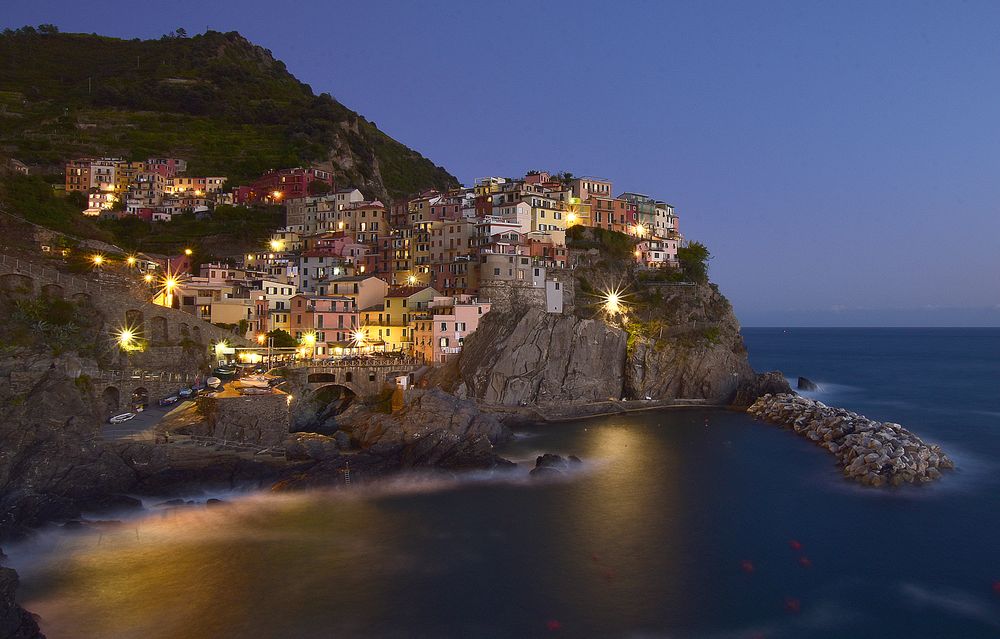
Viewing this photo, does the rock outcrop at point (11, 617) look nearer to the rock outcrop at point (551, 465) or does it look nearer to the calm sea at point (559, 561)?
the calm sea at point (559, 561)

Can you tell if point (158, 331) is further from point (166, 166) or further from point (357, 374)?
point (166, 166)

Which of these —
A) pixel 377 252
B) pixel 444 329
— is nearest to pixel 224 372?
pixel 444 329

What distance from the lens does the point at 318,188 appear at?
77625mm

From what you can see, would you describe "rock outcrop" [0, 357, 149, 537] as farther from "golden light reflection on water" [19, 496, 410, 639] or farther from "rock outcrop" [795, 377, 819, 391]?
"rock outcrop" [795, 377, 819, 391]

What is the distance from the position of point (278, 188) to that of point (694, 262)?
48.2 metres

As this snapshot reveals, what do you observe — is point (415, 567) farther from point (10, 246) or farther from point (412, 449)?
point (10, 246)

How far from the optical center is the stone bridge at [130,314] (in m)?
37.0

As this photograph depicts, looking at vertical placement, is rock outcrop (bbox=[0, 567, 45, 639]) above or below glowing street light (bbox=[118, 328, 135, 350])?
below

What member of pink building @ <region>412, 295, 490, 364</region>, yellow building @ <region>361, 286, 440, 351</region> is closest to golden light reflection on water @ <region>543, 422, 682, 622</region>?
pink building @ <region>412, 295, 490, 364</region>

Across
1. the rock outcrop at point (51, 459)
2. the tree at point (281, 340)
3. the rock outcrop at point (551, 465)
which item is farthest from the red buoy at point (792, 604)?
the tree at point (281, 340)

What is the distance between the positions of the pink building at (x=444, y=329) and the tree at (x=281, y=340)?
896cm

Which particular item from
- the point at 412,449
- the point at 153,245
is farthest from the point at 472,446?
the point at 153,245

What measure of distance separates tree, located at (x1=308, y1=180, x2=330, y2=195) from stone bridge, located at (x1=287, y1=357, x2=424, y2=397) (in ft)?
124

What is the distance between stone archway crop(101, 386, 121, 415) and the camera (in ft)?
111
